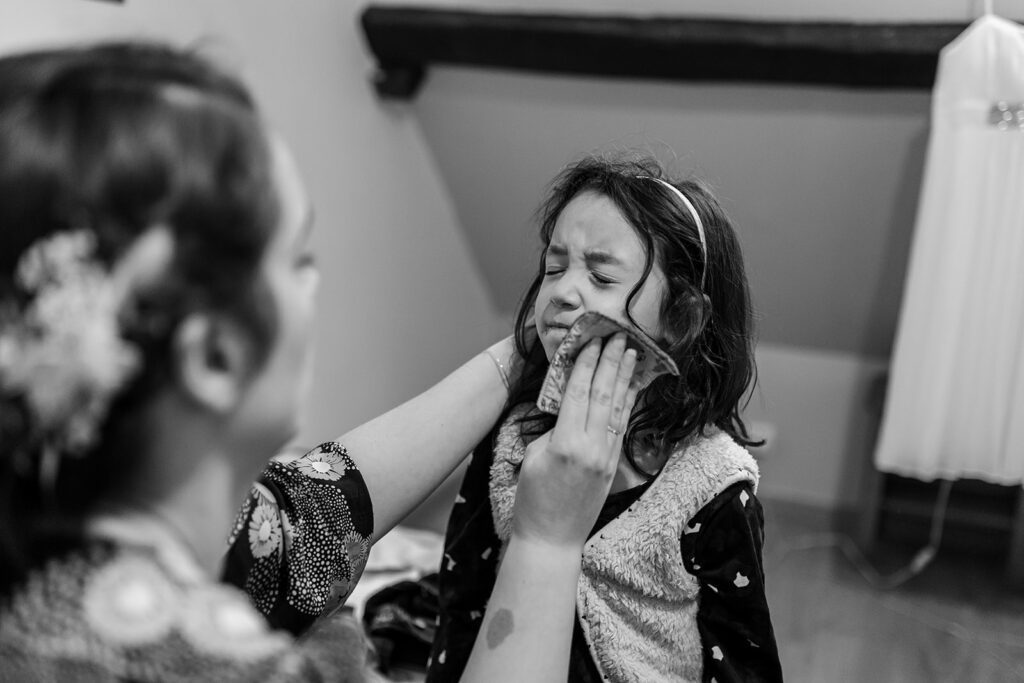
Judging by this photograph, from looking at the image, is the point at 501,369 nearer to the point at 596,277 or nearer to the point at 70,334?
the point at 596,277

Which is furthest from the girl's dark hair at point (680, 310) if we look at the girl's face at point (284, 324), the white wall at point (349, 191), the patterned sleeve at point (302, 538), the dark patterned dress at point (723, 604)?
the white wall at point (349, 191)

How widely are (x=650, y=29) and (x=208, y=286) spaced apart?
2.09m

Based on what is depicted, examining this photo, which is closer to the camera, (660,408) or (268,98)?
(660,408)

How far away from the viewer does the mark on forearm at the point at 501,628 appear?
2.54 ft

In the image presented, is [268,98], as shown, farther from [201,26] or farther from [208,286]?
[208,286]

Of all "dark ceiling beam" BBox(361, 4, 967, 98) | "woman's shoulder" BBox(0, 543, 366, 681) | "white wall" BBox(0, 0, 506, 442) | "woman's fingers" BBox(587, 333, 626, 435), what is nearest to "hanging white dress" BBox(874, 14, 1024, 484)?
"dark ceiling beam" BBox(361, 4, 967, 98)

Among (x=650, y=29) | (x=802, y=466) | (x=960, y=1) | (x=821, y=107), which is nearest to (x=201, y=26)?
(x=650, y=29)

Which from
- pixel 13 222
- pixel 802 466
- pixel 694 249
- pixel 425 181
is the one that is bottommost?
pixel 802 466

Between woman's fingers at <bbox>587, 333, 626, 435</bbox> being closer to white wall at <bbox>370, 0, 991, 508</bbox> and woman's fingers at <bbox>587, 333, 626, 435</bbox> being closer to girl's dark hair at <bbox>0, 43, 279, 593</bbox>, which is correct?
girl's dark hair at <bbox>0, 43, 279, 593</bbox>

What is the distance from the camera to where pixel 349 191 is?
2705 millimetres

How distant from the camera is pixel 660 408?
109 cm

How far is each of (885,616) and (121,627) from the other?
2.53 meters

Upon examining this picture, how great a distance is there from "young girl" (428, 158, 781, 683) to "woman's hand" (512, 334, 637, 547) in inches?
8.2

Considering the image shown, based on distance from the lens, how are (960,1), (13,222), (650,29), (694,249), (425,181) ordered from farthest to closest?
(425,181), (650,29), (960,1), (694,249), (13,222)
